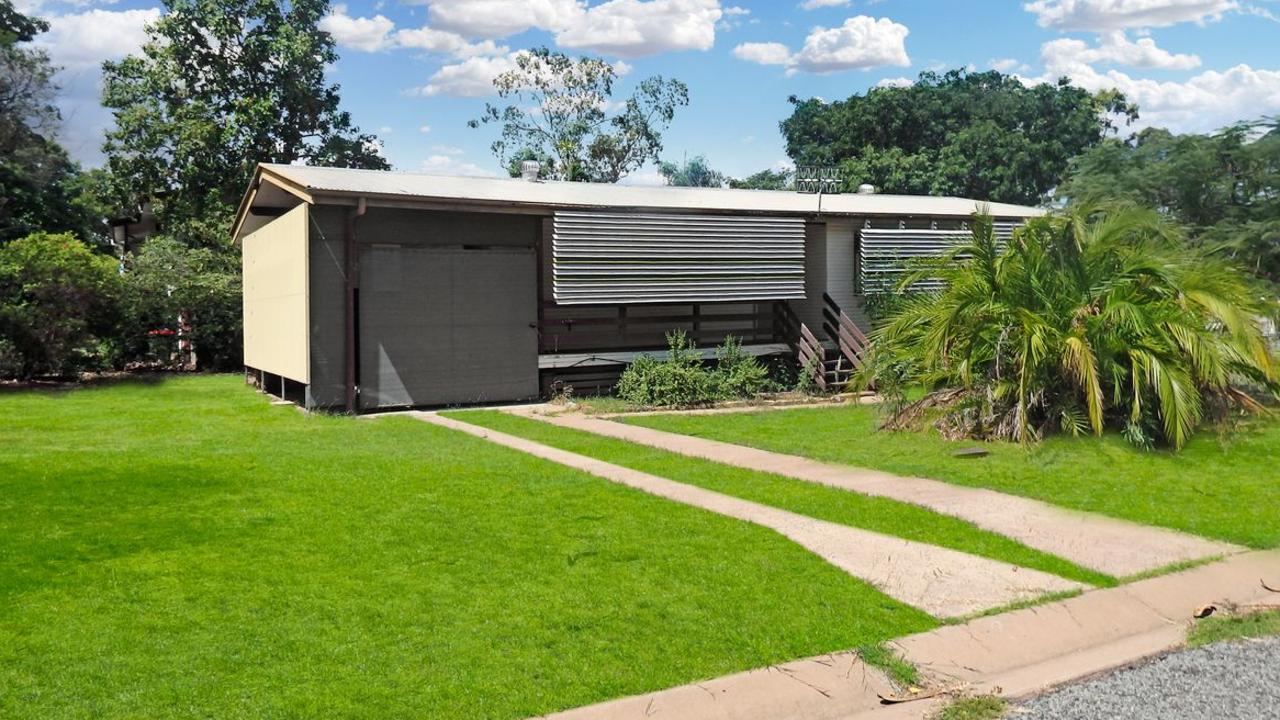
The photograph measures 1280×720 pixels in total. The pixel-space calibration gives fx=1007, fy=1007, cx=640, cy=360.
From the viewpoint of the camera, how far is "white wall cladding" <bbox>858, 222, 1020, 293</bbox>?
60.6ft

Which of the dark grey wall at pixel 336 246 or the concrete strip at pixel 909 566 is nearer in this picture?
the concrete strip at pixel 909 566

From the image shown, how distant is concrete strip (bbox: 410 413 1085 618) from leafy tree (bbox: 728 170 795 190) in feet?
128

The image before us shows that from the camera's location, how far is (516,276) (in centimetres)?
1579

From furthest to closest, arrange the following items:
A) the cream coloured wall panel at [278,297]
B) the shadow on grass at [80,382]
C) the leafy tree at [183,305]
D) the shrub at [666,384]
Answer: the leafy tree at [183,305] → the shadow on grass at [80,382] → the shrub at [666,384] → the cream coloured wall panel at [278,297]

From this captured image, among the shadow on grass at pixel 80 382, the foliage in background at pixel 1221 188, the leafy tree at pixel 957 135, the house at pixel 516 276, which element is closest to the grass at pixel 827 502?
the house at pixel 516 276

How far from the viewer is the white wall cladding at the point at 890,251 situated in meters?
18.5

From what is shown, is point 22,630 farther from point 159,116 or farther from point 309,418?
point 159,116

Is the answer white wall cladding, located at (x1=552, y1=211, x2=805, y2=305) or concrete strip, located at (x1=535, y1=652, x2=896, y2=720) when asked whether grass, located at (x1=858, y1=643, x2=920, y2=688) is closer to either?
concrete strip, located at (x1=535, y1=652, x2=896, y2=720)

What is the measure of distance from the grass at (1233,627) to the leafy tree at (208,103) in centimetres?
2414

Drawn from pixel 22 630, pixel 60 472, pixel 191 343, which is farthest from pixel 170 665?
pixel 191 343

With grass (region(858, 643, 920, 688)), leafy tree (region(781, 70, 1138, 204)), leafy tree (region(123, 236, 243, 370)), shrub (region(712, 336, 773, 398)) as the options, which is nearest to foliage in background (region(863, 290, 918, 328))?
shrub (region(712, 336, 773, 398))

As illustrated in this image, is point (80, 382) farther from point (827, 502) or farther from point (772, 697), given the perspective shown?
point (772, 697)

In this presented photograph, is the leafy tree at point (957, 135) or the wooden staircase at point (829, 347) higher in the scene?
the leafy tree at point (957, 135)

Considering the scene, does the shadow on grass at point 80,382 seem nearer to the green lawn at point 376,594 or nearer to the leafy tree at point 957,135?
the green lawn at point 376,594
